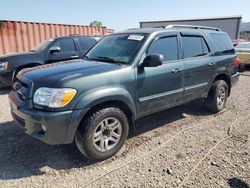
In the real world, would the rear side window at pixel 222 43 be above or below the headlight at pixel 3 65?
above

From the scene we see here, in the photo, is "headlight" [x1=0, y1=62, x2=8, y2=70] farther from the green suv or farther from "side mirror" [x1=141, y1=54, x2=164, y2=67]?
"side mirror" [x1=141, y1=54, x2=164, y2=67]

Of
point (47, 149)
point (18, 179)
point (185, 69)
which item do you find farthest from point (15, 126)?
point (185, 69)

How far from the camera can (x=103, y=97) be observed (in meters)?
3.16

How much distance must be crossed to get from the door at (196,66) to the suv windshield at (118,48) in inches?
40.3

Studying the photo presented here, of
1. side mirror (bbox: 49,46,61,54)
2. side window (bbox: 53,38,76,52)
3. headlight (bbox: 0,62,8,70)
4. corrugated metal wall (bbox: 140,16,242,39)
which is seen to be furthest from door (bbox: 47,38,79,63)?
corrugated metal wall (bbox: 140,16,242,39)

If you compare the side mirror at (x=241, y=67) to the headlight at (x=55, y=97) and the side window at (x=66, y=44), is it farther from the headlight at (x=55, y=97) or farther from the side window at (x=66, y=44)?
the headlight at (x=55, y=97)

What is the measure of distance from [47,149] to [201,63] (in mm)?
3225

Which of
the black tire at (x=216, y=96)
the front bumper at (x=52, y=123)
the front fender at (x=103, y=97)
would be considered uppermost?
the front fender at (x=103, y=97)

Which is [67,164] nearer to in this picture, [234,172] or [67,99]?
[67,99]

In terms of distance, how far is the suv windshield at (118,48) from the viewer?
12.3 ft

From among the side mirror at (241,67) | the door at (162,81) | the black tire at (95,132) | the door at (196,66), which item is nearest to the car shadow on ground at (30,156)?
the black tire at (95,132)

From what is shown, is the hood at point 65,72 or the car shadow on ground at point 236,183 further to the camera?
the hood at point 65,72

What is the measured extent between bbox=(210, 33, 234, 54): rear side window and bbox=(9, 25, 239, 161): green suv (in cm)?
34

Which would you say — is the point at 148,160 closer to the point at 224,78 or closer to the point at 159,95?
the point at 159,95
